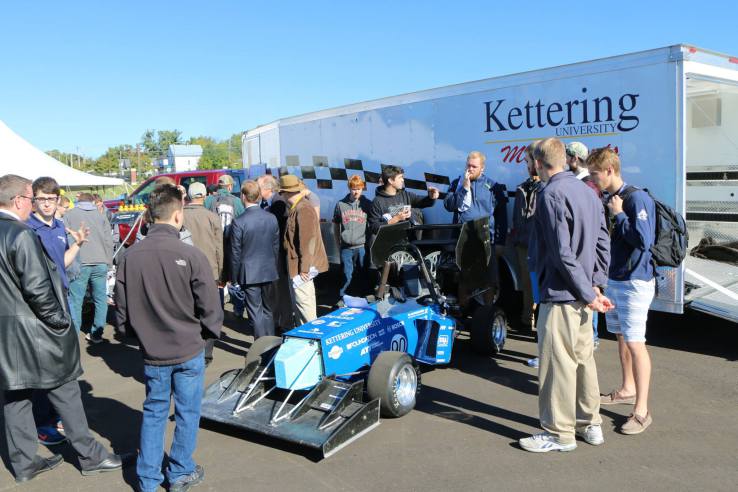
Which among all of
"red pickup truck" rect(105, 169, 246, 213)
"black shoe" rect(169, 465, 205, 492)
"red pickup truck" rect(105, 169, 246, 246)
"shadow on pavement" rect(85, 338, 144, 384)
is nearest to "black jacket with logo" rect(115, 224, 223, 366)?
"black shoe" rect(169, 465, 205, 492)

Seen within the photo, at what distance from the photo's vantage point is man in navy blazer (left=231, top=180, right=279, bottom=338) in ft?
18.6

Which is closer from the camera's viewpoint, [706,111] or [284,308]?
[284,308]

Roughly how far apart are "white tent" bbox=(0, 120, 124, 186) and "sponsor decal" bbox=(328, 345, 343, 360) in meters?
12.1

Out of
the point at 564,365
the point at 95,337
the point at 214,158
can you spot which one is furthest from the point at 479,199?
the point at 214,158

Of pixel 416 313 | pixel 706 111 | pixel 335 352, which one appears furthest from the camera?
pixel 706 111

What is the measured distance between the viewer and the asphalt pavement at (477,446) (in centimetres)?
356

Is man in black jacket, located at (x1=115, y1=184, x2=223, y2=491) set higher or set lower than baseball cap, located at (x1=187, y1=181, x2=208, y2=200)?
lower

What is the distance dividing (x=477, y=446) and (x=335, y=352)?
3.87 ft

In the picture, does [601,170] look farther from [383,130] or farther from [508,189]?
[383,130]

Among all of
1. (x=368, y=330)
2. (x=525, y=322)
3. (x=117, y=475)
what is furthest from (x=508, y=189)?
(x=117, y=475)

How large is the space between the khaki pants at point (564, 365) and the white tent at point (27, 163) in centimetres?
1347

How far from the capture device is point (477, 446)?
13.2 ft

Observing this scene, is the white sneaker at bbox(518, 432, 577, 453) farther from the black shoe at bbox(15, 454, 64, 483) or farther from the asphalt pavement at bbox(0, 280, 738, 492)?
the black shoe at bbox(15, 454, 64, 483)

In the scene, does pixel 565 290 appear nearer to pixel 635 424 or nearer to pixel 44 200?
pixel 635 424
